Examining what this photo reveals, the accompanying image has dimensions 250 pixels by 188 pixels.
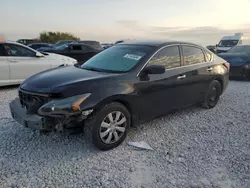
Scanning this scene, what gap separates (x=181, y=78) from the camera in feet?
14.7

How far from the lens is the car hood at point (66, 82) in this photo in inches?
127

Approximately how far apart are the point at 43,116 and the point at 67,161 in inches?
26.6

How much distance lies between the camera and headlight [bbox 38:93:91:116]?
3111 millimetres

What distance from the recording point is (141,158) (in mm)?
3352

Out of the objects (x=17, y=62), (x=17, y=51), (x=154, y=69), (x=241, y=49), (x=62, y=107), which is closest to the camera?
(x=62, y=107)

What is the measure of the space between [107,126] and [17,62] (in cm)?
485

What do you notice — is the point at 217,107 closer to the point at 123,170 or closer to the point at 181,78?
the point at 181,78

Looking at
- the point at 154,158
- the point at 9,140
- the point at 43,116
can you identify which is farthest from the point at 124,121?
the point at 9,140

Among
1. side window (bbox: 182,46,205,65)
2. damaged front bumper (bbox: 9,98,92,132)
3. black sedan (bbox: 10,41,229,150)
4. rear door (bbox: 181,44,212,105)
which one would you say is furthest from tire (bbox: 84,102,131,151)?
side window (bbox: 182,46,205,65)

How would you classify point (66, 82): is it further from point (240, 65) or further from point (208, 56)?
point (240, 65)

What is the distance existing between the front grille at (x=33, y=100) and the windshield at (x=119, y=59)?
1.13 meters

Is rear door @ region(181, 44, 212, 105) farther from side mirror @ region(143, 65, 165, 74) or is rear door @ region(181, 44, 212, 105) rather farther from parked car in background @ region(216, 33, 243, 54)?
parked car in background @ region(216, 33, 243, 54)

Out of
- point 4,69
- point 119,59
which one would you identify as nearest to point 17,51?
point 4,69

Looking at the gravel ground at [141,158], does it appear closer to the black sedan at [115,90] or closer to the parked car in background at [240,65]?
the black sedan at [115,90]
